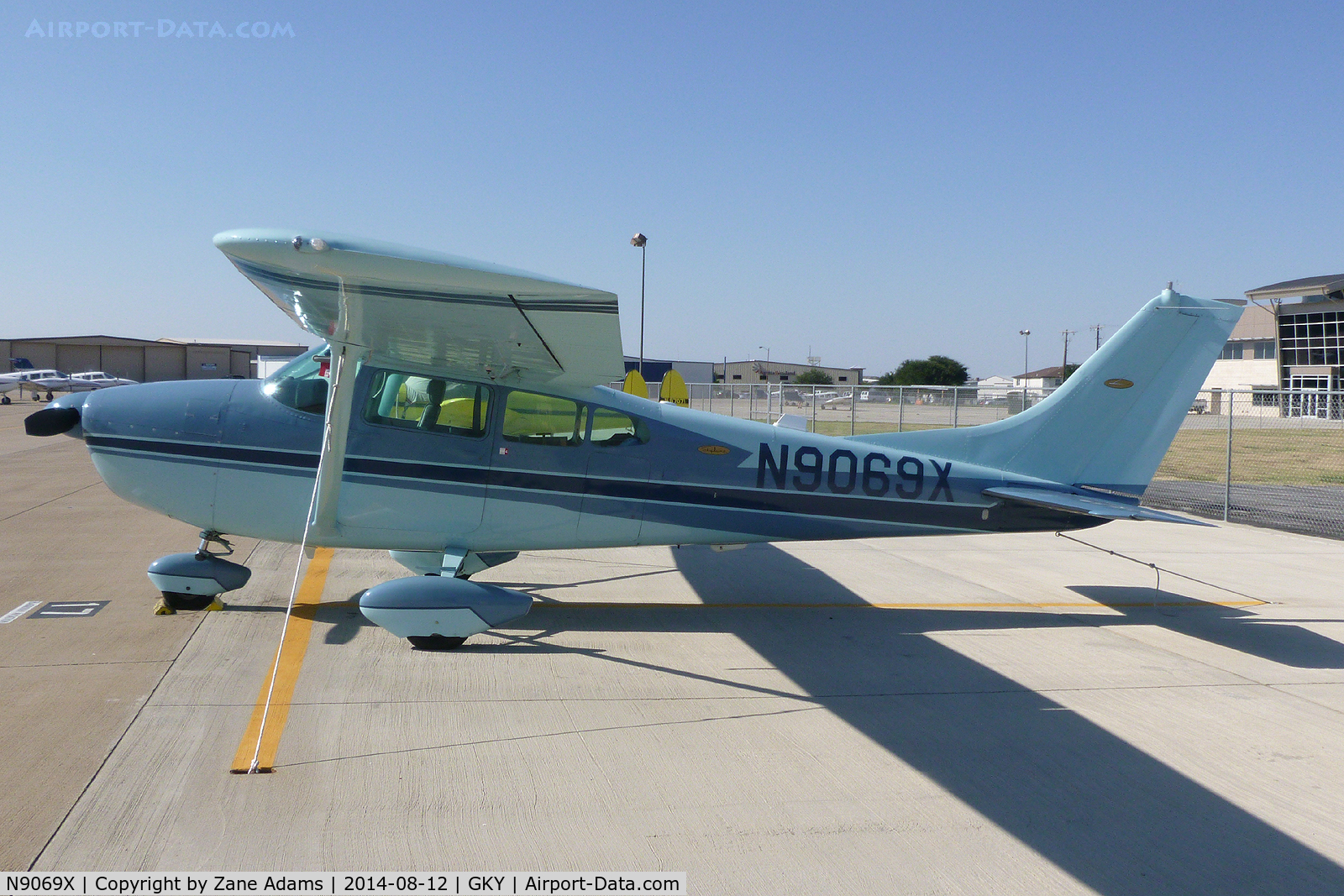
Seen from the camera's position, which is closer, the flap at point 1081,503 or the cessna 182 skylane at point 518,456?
the cessna 182 skylane at point 518,456

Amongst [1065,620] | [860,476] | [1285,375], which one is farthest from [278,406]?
[1285,375]

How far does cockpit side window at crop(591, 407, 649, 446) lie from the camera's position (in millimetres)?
6461

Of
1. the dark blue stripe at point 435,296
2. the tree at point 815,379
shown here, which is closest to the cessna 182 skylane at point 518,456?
the dark blue stripe at point 435,296

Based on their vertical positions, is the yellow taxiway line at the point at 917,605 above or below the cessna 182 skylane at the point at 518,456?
below

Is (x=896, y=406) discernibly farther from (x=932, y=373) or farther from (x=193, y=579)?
(x=932, y=373)

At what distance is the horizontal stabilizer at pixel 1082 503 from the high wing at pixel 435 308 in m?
3.31

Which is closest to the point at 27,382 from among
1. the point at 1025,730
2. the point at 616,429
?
the point at 616,429

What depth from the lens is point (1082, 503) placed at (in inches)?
259

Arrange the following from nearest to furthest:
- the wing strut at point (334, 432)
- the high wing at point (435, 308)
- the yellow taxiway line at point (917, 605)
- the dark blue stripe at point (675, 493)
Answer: the high wing at point (435, 308), the wing strut at point (334, 432), the dark blue stripe at point (675, 493), the yellow taxiway line at point (917, 605)

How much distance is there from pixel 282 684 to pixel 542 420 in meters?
2.44

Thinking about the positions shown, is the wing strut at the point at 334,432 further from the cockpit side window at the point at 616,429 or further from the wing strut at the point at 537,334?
the cockpit side window at the point at 616,429

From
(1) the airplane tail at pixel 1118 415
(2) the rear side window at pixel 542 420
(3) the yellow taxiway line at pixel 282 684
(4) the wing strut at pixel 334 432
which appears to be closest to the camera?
(3) the yellow taxiway line at pixel 282 684

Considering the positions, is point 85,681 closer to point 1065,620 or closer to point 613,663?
point 613,663

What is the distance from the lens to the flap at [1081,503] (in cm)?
620
